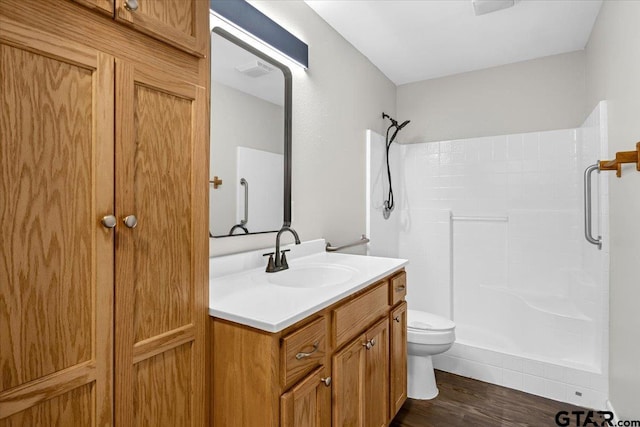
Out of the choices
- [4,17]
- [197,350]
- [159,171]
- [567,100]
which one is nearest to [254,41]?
[159,171]

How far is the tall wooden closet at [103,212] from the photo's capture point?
2.21ft

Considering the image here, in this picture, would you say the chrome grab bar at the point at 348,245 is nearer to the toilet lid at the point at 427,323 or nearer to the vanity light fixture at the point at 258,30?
the toilet lid at the point at 427,323

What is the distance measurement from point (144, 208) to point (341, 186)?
5.40 ft

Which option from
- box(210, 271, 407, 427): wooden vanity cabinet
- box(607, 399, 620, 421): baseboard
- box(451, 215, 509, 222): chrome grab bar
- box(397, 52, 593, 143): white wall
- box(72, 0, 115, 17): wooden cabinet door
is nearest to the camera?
box(72, 0, 115, 17): wooden cabinet door

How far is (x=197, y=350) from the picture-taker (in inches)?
40.6

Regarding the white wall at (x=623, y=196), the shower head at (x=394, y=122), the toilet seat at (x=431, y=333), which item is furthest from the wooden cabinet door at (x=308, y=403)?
the shower head at (x=394, y=122)

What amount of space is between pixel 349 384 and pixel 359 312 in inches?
10.9

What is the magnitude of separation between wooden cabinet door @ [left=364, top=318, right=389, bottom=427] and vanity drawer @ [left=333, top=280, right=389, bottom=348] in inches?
2.3

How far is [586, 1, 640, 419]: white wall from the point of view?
1.56 meters

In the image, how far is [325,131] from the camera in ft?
7.34

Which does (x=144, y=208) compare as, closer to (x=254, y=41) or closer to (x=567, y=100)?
(x=254, y=41)

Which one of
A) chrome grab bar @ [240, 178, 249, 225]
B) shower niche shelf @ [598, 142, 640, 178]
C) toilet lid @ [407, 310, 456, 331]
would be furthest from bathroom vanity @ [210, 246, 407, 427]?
shower niche shelf @ [598, 142, 640, 178]

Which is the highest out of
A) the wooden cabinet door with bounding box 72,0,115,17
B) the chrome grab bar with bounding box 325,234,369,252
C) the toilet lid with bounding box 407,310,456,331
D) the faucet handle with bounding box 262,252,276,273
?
the wooden cabinet door with bounding box 72,0,115,17

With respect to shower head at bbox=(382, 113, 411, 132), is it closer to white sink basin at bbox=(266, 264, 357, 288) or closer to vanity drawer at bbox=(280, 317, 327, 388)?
white sink basin at bbox=(266, 264, 357, 288)
